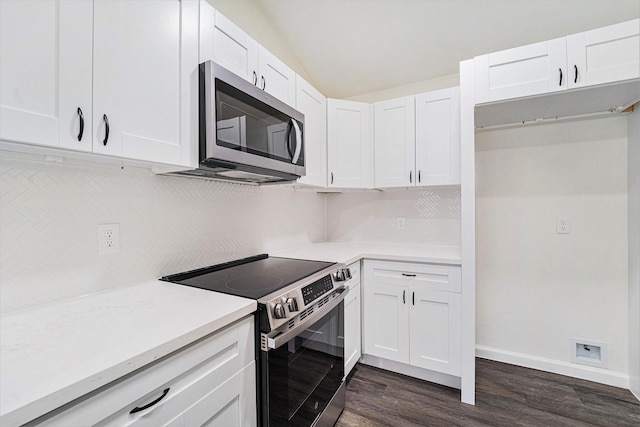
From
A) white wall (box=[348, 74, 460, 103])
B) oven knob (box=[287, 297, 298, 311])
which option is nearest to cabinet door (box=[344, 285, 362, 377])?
oven knob (box=[287, 297, 298, 311])

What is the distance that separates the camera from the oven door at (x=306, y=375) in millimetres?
1094

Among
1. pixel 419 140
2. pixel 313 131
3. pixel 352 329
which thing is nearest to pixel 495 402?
pixel 352 329

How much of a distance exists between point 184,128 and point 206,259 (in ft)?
2.67

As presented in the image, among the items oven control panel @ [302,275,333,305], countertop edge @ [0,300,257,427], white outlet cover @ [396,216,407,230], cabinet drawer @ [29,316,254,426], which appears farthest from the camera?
white outlet cover @ [396,216,407,230]

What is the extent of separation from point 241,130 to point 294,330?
0.95 m

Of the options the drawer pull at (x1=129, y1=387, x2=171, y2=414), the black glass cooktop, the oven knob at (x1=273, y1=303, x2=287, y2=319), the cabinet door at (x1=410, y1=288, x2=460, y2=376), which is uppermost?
the black glass cooktop

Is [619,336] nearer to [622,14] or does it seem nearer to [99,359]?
[622,14]

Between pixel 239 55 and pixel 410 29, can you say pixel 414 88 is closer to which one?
pixel 410 29

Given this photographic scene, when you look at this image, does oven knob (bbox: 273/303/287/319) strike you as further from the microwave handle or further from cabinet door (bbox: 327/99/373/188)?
cabinet door (bbox: 327/99/373/188)

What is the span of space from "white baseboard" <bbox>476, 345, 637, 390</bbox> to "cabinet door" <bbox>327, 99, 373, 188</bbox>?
1.79m

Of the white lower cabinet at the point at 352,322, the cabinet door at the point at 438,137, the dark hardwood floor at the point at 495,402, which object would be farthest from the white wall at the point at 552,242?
the white lower cabinet at the point at 352,322

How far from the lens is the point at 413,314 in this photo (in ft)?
6.68

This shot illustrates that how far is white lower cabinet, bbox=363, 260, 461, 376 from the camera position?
6.30 ft

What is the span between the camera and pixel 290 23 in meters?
2.31
